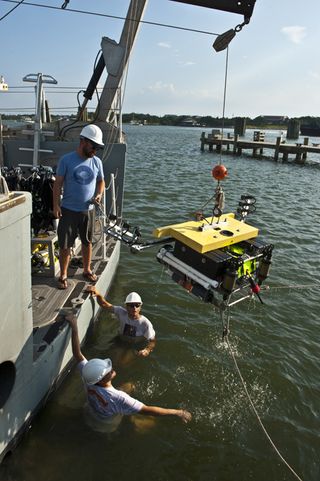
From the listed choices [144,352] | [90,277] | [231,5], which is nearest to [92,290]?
[90,277]

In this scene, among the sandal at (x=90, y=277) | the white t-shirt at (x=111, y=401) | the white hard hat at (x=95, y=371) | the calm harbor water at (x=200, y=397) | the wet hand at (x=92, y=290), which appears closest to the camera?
the white hard hat at (x=95, y=371)

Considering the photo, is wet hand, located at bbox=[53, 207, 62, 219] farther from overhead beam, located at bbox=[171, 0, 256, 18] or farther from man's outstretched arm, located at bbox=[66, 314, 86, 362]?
overhead beam, located at bbox=[171, 0, 256, 18]

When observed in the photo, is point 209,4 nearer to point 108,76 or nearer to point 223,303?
point 223,303

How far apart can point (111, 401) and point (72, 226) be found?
2303mm

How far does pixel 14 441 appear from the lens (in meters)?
3.81

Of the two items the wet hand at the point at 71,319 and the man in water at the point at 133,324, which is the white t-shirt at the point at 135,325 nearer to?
the man in water at the point at 133,324

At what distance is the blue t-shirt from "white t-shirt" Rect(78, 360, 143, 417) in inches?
90.8

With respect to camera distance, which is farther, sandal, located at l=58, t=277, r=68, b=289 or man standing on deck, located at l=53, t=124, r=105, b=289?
sandal, located at l=58, t=277, r=68, b=289

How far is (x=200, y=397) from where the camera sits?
503 centimetres

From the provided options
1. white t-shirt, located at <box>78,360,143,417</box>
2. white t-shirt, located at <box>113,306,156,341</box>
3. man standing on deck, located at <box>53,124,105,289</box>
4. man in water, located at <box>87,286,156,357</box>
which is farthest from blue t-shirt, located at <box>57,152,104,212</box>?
white t-shirt, located at <box>78,360,143,417</box>

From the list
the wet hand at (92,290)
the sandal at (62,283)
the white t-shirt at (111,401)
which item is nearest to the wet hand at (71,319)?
the wet hand at (92,290)

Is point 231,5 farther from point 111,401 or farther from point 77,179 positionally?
point 111,401

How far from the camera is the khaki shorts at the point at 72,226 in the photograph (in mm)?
5055

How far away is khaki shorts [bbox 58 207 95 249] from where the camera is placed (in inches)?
199
